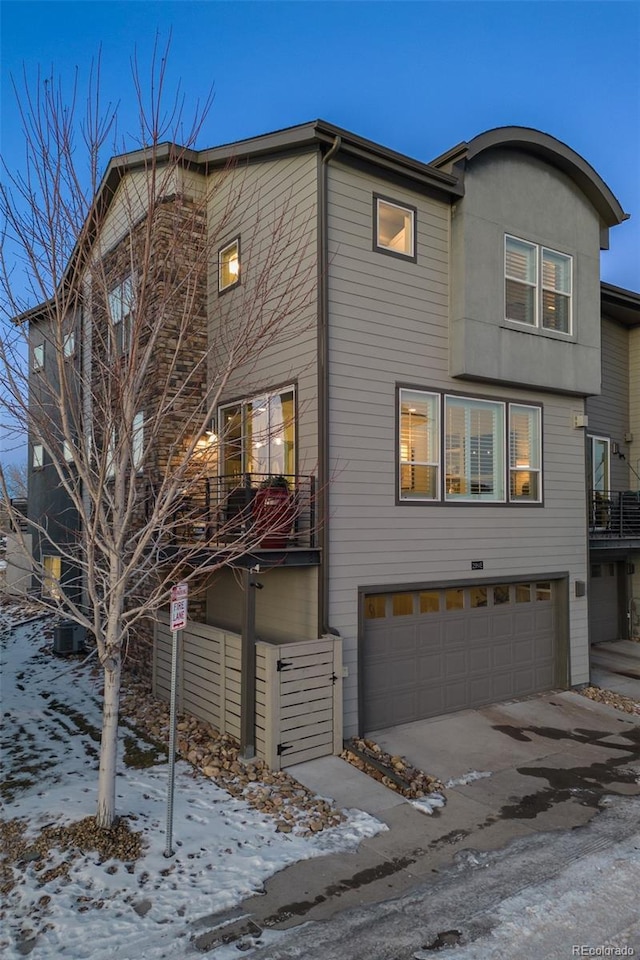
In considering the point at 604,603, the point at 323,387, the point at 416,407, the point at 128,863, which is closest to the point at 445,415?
the point at 416,407

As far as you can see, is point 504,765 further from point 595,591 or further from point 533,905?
point 595,591

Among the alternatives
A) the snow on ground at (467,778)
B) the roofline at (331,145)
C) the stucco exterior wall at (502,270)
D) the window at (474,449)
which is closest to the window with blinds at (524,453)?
the window at (474,449)

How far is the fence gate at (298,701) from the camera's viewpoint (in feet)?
24.0

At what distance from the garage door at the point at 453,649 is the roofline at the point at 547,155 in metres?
6.85

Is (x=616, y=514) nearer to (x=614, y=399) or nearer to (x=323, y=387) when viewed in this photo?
(x=614, y=399)

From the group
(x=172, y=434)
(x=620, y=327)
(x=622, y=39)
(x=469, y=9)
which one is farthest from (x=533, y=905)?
(x=622, y=39)

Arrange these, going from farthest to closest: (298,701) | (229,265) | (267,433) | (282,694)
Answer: (229,265)
(267,433)
(298,701)
(282,694)

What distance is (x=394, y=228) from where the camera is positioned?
9.40 m

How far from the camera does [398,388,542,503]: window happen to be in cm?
945

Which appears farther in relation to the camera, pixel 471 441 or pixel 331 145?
pixel 471 441

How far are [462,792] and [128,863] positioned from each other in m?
3.70

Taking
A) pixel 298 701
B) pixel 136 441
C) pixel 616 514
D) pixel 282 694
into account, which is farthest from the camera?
pixel 616 514

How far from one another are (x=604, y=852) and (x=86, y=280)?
299 inches

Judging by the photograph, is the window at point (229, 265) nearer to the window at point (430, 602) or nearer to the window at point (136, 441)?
the window at point (136, 441)
